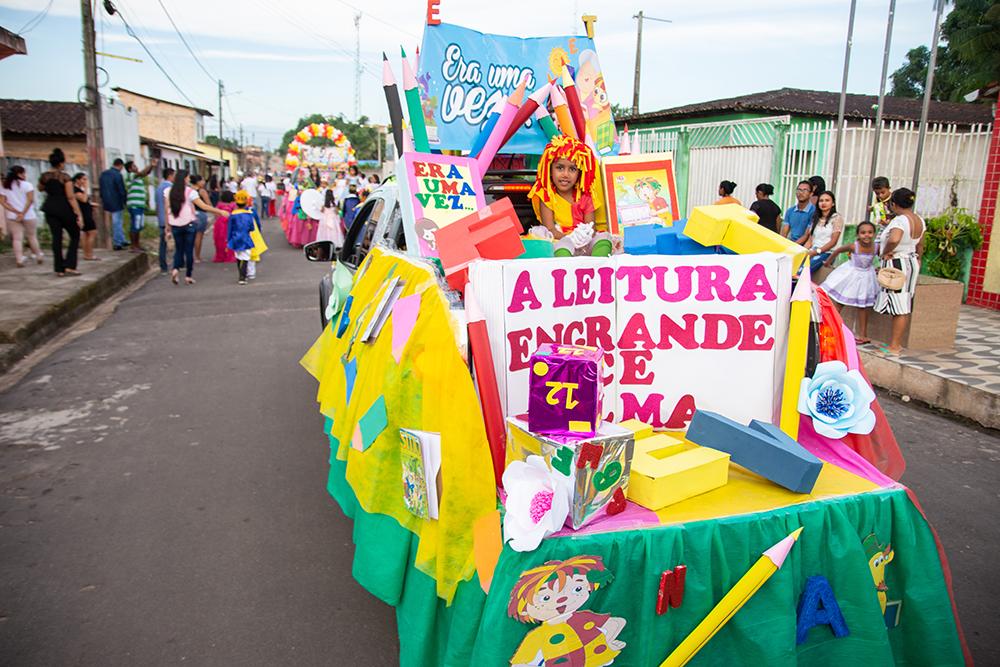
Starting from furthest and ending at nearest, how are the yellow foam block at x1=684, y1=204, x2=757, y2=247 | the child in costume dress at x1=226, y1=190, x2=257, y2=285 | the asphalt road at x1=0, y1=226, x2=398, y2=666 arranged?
A: the child in costume dress at x1=226, y1=190, x2=257, y2=285
the yellow foam block at x1=684, y1=204, x2=757, y2=247
the asphalt road at x1=0, y1=226, x2=398, y2=666

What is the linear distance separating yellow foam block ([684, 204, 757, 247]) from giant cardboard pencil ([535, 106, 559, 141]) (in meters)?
1.15

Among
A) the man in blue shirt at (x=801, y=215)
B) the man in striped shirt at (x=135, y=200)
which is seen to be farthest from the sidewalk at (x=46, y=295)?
the man in blue shirt at (x=801, y=215)

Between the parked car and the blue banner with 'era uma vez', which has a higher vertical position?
the blue banner with 'era uma vez'

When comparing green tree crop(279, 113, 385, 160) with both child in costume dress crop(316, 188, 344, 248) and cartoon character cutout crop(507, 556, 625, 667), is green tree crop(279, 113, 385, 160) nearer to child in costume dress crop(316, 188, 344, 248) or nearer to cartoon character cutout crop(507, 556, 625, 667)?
child in costume dress crop(316, 188, 344, 248)

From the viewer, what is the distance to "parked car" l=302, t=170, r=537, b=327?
171 inches

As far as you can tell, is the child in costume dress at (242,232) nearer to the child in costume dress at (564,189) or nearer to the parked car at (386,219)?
the parked car at (386,219)

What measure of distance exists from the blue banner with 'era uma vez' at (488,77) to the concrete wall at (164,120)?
49.7m

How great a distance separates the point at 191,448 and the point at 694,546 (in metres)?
3.98

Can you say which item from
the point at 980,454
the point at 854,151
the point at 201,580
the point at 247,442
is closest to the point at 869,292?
the point at 980,454

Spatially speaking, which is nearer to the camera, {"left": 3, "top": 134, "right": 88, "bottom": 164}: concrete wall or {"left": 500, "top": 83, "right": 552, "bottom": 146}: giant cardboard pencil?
{"left": 500, "top": 83, "right": 552, "bottom": 146}: giant cardboard pencil

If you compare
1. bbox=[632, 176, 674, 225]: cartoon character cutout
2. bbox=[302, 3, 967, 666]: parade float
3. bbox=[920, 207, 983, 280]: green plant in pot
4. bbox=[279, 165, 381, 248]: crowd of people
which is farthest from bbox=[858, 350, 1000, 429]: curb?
bbox=[279, 165, 381, 248]: crowd of people

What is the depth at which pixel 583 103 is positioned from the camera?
4.10 meters

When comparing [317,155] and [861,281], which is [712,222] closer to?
[861,281]

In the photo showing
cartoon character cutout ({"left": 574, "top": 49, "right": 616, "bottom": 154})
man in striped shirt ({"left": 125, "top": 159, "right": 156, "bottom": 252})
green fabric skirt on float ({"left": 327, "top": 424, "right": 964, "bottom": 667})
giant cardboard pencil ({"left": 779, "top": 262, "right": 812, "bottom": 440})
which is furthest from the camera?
man in striped shirt ({"left": 125, "top": 159, "right": 156, "bottom": 252})
